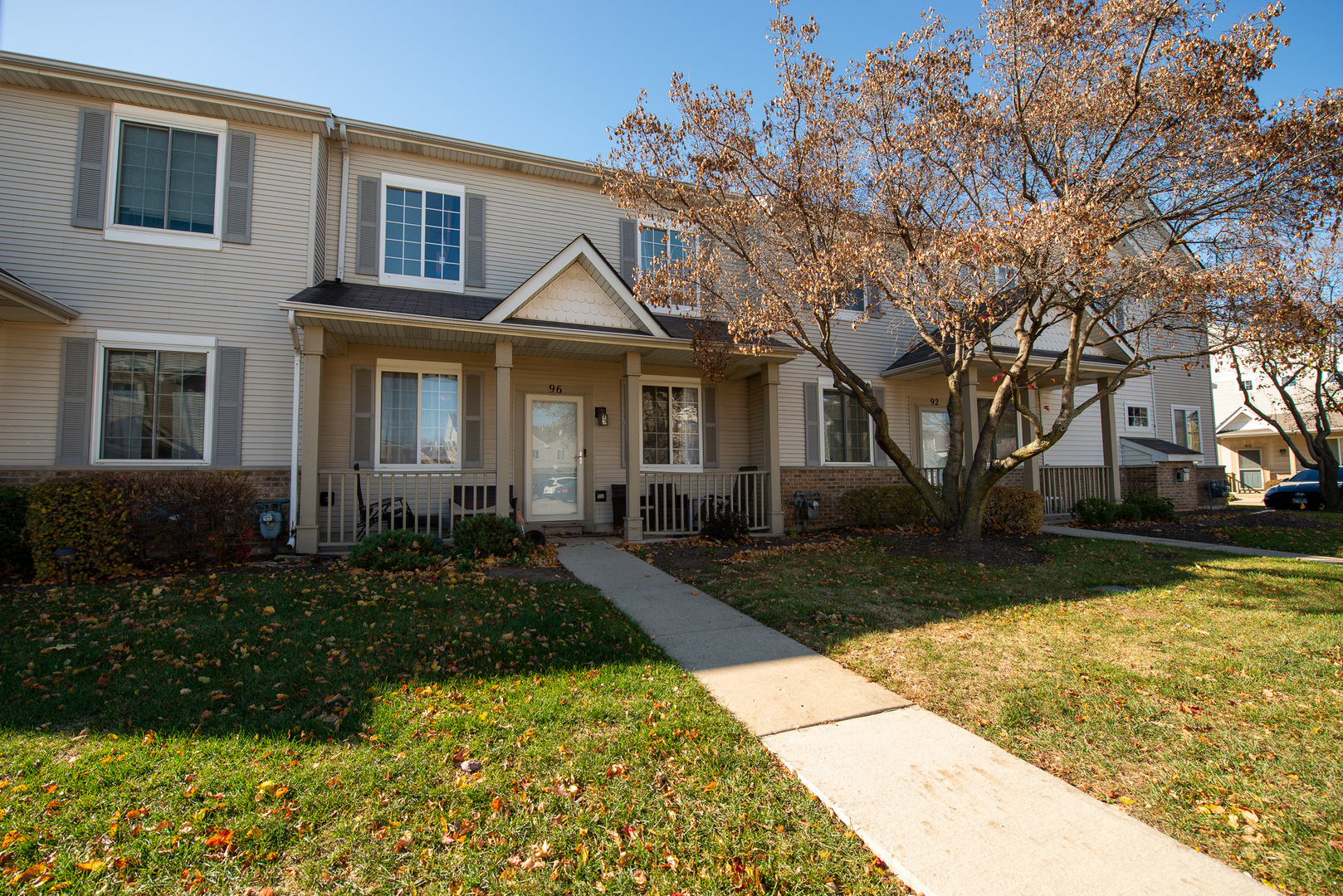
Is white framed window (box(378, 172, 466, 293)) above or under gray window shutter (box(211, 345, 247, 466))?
above

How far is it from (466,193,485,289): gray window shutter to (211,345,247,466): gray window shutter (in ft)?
12.2

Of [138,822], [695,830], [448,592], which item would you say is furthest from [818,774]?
[448,592]

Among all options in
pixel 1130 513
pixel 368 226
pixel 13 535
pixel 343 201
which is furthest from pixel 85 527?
pixel 1130 513

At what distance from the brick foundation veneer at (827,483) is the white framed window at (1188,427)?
35.9 ft

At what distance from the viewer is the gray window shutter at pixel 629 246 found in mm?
11727

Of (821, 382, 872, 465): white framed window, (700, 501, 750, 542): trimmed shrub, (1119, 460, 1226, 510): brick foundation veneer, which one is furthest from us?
(1119, 460, 1226, 510): brick foundation veneer

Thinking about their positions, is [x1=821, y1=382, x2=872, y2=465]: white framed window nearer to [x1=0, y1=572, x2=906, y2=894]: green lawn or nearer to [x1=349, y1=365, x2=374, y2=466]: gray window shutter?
[x1=349, y1=365, x2=374, y2=466]: gray window shutter

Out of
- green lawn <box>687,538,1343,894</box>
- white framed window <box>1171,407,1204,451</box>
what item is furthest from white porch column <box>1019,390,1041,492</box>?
white framed window <box>1171,407,1204,451</box>

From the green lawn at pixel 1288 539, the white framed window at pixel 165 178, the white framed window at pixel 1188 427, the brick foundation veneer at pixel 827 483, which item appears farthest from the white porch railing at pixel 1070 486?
the white framed window at pixel 165 178

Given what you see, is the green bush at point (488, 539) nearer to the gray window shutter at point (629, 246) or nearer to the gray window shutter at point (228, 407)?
the gray window shutter at point (228, 407)

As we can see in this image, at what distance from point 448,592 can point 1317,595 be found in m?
8.76

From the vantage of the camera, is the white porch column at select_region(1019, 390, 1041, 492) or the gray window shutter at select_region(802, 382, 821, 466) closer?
the gray window shutter at select_region(802, 382, 821, 466)

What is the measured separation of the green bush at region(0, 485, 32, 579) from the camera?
23.2 ft

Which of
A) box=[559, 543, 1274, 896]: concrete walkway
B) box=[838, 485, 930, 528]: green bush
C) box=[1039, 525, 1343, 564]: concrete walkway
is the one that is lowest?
box=[559, 543, 1274, 896]: concrete walkway
